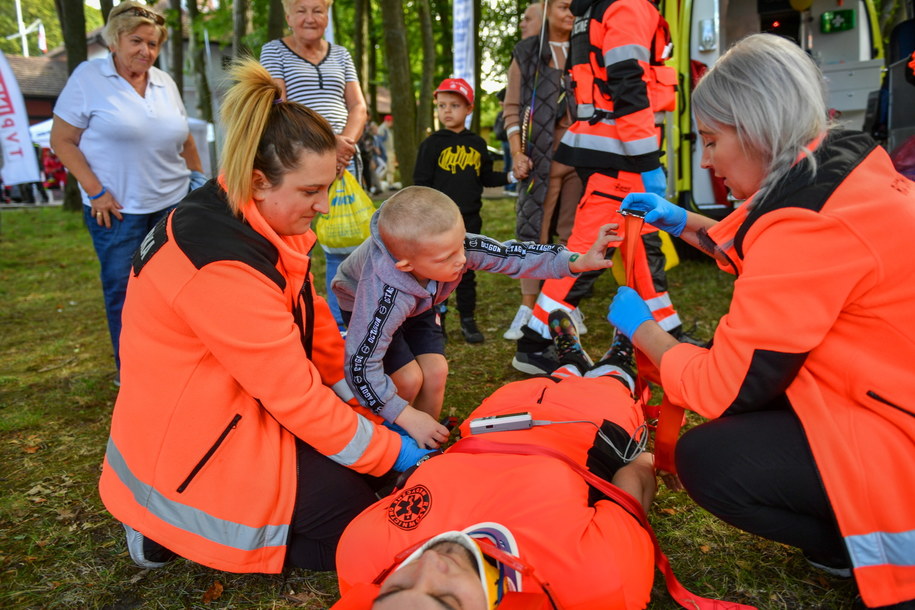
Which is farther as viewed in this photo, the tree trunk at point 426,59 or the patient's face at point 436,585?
the tree trunk at point 426,59

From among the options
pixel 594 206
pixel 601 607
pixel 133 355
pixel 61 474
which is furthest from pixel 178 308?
pixel 594 206

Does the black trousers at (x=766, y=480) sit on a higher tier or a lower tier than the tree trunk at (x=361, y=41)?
lower

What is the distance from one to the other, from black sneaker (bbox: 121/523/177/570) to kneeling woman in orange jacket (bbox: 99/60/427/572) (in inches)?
3.5

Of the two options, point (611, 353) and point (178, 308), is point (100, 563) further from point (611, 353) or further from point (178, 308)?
point (611, 353)

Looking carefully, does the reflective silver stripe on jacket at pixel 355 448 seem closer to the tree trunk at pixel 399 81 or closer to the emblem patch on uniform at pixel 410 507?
the emblem patch on uniform at pixel 410 507

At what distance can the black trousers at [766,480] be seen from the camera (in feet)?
5.74

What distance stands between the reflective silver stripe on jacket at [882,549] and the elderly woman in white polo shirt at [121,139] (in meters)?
3.41

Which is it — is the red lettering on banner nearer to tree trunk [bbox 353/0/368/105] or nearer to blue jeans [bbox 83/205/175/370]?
tree trunk [bbox 353/0/368/105]

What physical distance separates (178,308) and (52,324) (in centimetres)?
448

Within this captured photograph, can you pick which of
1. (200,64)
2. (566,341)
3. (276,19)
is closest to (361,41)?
(200,64)

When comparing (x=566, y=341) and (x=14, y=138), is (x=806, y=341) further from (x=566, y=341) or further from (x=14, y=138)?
(x=14, y=138)

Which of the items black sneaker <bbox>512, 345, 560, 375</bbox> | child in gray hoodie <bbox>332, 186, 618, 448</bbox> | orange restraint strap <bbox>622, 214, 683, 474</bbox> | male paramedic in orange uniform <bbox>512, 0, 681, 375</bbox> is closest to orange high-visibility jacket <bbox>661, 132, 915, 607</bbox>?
orange restraint strap <bbox>622, 214, 683, 474</bbox>

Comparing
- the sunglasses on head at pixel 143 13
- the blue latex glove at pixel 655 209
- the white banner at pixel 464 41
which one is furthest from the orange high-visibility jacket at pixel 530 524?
the white banner at pixel 464 41

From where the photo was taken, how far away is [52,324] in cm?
557
